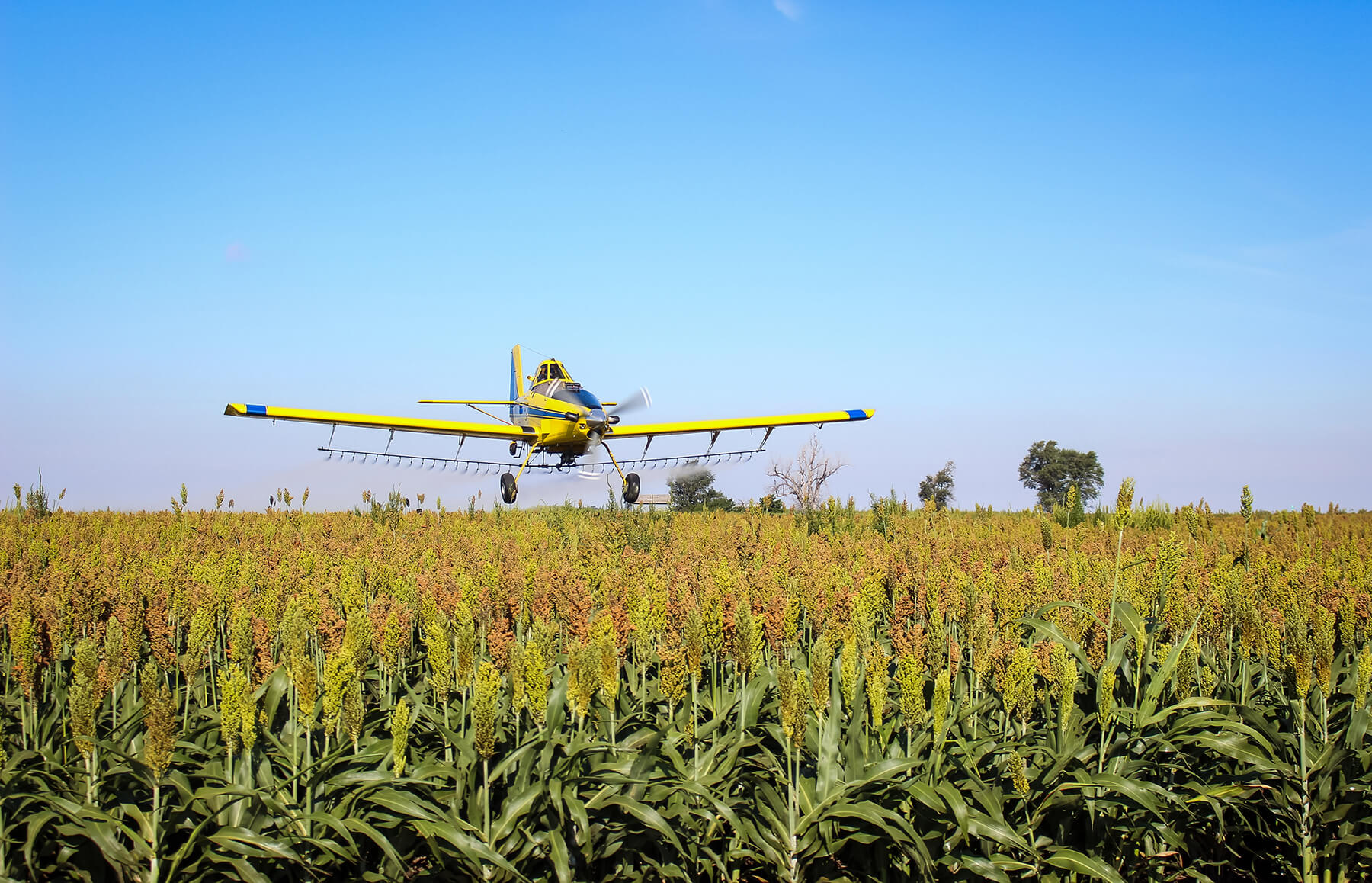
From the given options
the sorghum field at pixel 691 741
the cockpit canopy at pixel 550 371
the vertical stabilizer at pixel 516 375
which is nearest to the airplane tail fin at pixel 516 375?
the vertical stabilizer at pixel 516 375

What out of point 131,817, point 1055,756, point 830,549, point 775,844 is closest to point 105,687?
point 131,817

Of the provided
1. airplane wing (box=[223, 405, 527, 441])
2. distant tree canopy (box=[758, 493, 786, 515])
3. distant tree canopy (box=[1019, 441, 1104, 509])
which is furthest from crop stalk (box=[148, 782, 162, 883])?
distant tree canopy (box=[1019, 441, 1104, 509])

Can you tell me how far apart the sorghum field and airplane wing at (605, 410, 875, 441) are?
72.3 ft

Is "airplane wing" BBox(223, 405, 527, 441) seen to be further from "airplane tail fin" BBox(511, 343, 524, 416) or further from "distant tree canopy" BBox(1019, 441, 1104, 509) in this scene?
"distant tree canopy" BBox(1019, 441, 1104, 509)

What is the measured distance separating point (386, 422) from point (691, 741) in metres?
23.0

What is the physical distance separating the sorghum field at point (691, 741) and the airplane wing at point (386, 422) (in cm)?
1806

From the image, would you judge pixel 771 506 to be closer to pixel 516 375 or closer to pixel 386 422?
pixel 386 422

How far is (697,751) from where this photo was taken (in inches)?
145

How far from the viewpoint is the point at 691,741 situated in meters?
3.82

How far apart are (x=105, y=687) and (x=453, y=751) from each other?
55.9 inches

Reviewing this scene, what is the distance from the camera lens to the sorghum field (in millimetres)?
3316

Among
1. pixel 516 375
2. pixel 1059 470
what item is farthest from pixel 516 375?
pixel 1059 470

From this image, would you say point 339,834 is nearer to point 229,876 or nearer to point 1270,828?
point 229,876

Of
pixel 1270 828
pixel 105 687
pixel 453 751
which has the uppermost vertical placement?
pixel 105 687
